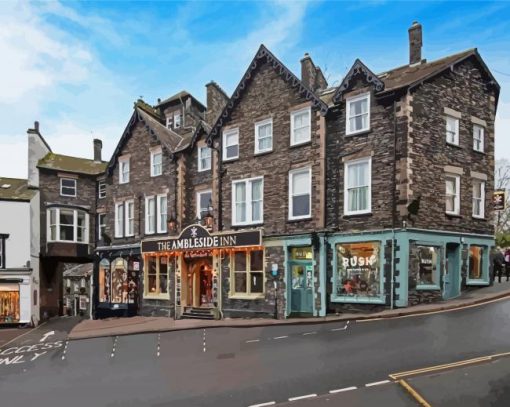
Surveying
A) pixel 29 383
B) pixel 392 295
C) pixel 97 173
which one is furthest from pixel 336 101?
pixel 97 173

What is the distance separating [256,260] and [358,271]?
5.17 m

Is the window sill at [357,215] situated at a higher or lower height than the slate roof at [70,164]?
lower

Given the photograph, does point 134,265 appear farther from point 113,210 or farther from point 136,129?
point 136,129

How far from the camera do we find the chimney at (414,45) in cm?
2023

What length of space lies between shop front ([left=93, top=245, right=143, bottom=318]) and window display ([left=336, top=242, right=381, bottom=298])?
42.0 feet

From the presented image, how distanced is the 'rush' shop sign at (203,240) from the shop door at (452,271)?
7901 mm

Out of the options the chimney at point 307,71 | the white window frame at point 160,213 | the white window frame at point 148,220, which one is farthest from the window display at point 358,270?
the white window frame at point 148,220

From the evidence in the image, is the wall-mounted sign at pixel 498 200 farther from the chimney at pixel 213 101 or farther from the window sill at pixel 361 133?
the chimney at pixel 213 101

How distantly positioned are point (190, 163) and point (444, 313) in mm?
15116

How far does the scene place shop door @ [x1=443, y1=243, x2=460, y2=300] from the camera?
60.1 feet

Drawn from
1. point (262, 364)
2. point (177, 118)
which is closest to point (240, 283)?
point (262, 364)

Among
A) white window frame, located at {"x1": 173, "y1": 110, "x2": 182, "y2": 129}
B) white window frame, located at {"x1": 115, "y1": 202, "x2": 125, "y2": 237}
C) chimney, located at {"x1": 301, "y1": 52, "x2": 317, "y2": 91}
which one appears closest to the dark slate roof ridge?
chimney, located at {"x1": 301, "y1": 52, "x2": 317, "y2": 91}

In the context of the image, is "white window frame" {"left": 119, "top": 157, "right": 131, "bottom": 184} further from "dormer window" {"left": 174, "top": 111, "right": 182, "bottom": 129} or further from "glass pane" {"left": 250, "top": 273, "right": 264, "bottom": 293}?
"glass pane" {"left": 250, "top": 273, "right": 264, "bottom": 293}

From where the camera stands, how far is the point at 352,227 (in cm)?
1794
